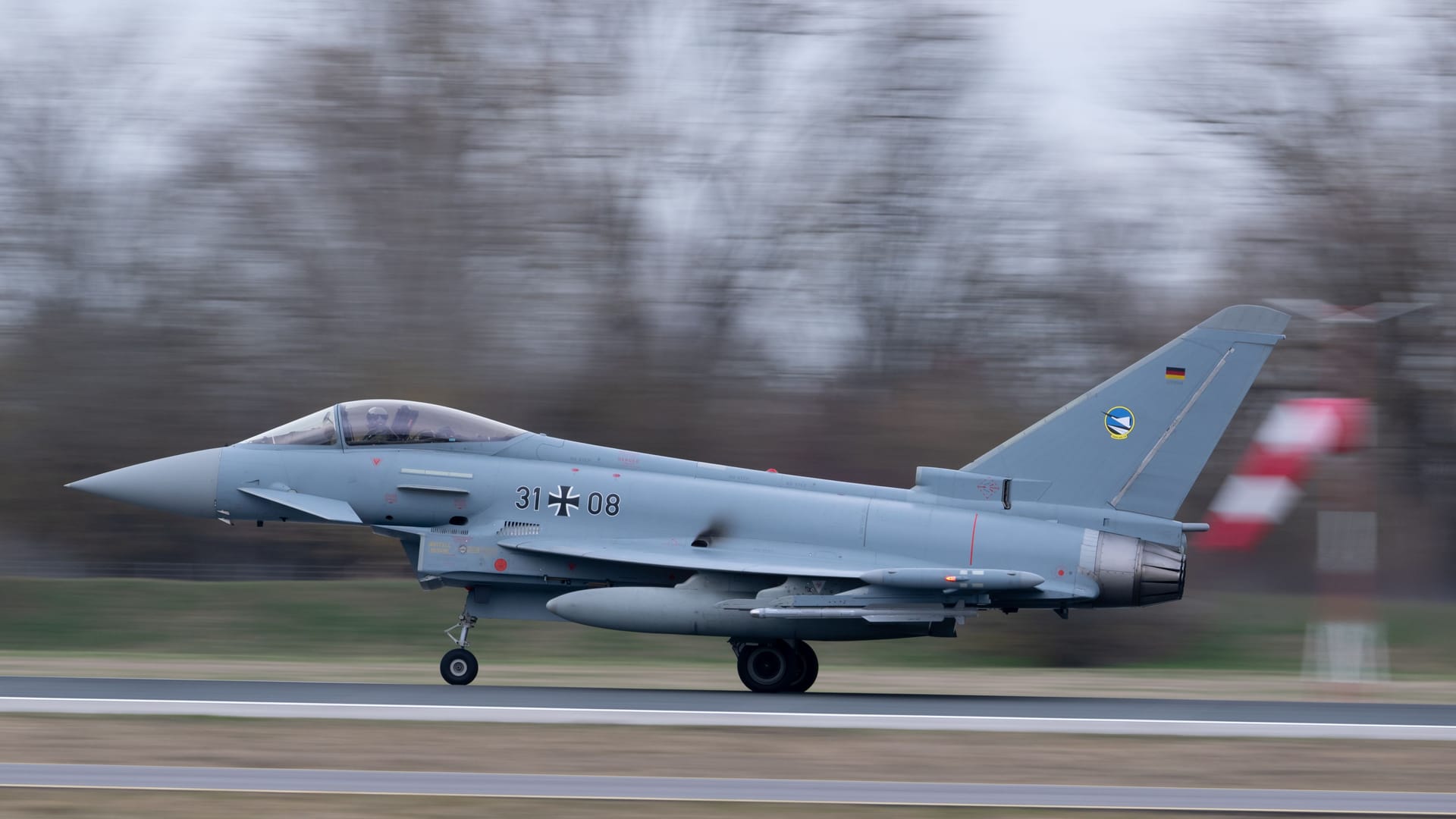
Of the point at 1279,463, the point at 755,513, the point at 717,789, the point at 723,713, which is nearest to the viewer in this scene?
the point at 717,789

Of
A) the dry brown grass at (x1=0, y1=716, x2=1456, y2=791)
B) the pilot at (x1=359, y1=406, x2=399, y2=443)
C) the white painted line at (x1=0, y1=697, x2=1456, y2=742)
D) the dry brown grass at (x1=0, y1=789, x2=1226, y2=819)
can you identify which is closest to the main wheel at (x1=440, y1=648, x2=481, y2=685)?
the white painted line at (x1=0, y1=697, x2=1456, y2=742)

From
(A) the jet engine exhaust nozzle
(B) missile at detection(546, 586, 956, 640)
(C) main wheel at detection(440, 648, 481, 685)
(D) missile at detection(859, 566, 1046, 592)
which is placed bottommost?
(C) main wheel at detection(440, 648, 481, 685)

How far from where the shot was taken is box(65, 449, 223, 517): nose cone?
47.5 ft

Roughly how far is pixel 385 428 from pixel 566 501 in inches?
79.7

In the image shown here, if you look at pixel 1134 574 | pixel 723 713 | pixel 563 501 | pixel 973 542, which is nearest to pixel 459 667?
pixel 563 501

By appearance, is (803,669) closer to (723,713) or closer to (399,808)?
(723,713)

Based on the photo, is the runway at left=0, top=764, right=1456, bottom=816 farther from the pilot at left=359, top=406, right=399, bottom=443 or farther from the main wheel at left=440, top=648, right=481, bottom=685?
the pilot at left=359, top=406, right=399, bottom=443

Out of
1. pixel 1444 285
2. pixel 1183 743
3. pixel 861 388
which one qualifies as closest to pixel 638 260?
pixel 861 388

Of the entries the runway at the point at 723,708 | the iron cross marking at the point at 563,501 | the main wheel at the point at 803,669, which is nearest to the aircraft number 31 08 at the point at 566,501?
the iron cross marking at the point at 563,501

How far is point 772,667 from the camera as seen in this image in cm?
1430

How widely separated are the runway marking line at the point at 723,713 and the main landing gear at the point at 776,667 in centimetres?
216

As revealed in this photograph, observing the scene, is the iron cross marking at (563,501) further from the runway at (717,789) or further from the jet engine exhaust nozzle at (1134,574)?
the runway at (717,789)

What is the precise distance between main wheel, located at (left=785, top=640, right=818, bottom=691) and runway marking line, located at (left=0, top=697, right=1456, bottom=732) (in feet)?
7.11

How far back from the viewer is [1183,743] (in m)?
10.5
